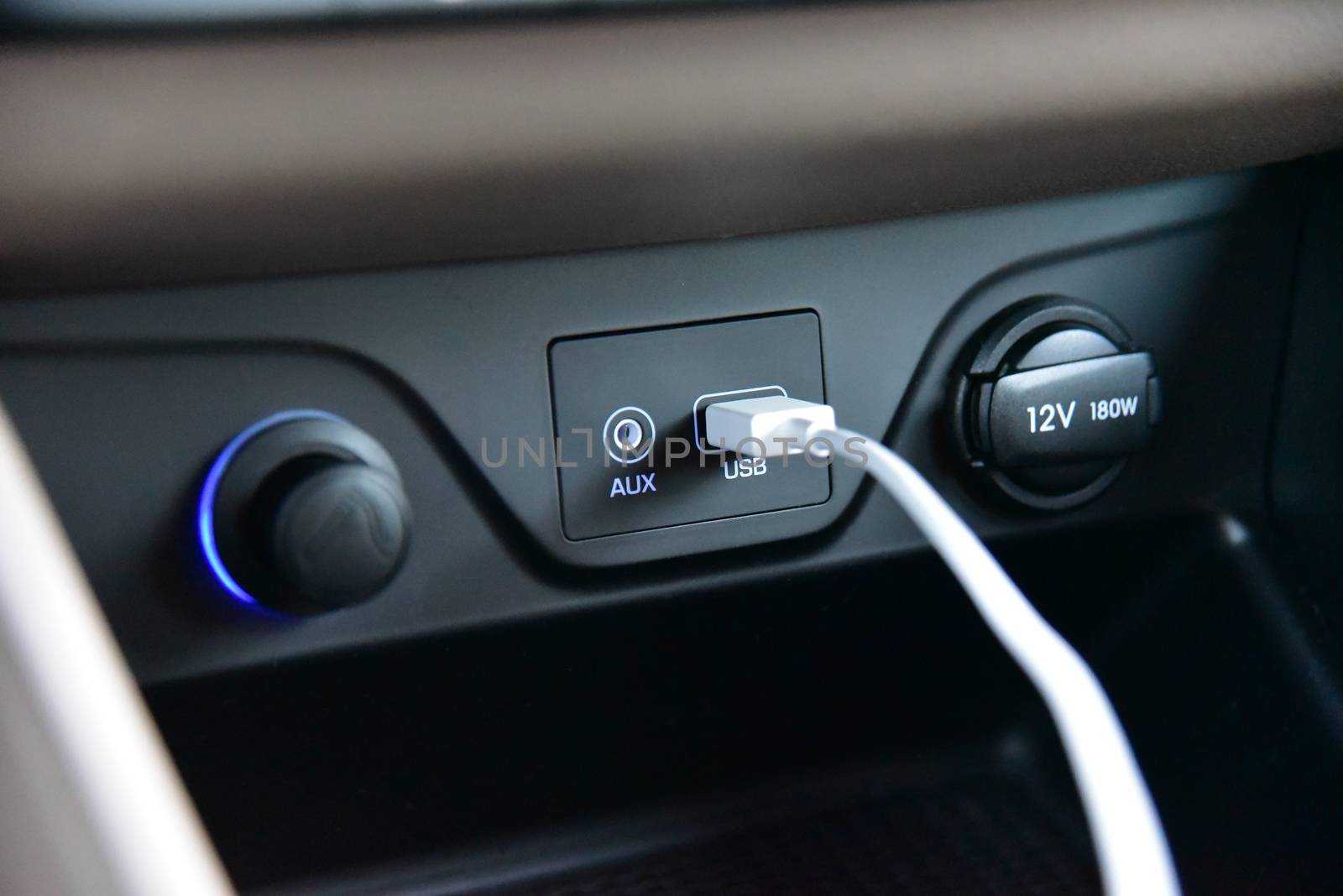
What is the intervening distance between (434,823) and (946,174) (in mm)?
370

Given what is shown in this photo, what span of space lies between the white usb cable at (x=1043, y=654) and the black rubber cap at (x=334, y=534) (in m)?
0.14

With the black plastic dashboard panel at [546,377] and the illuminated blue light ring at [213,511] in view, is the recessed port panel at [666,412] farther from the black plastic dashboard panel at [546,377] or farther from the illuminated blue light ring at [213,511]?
the illuminated blue light ring at [213,511]

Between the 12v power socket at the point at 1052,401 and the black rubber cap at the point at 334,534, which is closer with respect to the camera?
the black rubber cap at the point at 334,534

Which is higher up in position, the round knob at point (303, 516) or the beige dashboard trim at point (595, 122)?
the beige dashboard trim at point (595, 122)

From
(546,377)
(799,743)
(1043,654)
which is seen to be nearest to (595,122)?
(546,377)

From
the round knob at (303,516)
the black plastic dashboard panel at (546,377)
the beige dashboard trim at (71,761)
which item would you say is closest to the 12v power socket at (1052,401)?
the black plastic dashboard panel at (546,377)

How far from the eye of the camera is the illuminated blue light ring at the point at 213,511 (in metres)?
0.42

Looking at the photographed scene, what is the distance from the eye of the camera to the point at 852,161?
0.43 m

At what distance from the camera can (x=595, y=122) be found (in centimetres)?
38

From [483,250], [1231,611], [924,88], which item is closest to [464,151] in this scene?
[483,250]

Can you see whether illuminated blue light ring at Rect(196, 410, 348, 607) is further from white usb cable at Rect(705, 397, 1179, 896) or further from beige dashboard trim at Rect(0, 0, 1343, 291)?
white usb cable at Rect(705, 397, 1179, 896)

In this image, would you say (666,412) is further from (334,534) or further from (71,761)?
(71,761)

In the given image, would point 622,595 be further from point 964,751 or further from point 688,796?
point 964,751

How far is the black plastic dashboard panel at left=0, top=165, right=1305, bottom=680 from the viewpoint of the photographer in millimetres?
415
